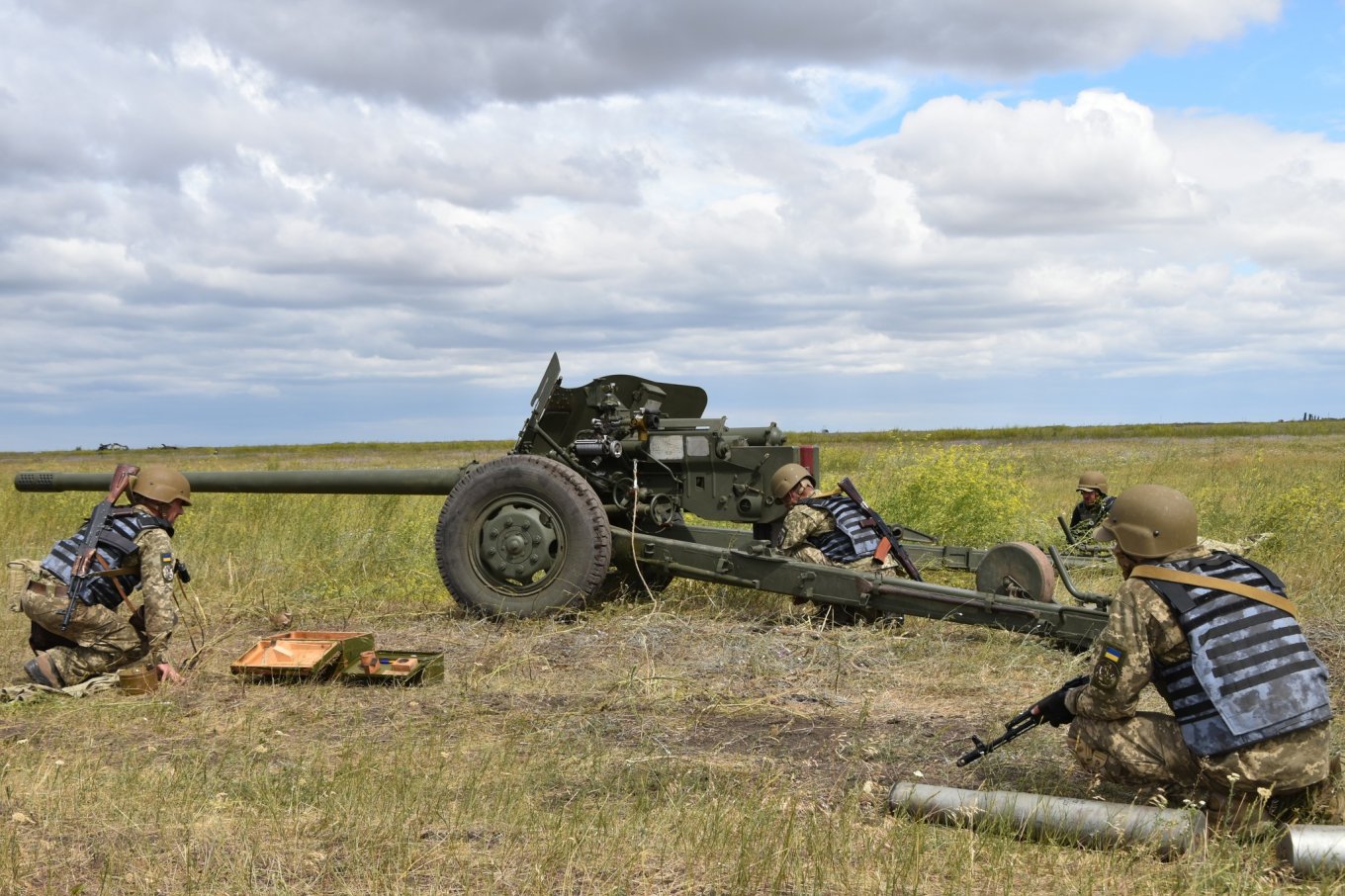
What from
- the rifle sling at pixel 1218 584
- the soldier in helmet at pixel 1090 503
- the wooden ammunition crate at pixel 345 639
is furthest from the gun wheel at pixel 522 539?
the soldier in helmet at pixel 1090 503

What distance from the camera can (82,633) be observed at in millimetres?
6863

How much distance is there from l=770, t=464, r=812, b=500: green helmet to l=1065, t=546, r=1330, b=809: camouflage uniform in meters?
4.10

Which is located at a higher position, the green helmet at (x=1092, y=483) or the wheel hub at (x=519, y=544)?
the green helmet at (x=1092, y=483)

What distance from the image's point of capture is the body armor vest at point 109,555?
682cm

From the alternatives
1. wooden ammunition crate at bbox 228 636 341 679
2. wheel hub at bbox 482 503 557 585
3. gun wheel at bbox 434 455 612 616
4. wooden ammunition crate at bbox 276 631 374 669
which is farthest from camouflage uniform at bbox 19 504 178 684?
wheel hub at bbox 482 503 557 585

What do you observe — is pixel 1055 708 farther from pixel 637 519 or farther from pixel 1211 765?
pixel 637 519

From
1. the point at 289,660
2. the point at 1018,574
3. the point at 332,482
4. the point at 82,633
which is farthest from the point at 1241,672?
the point at 332,482

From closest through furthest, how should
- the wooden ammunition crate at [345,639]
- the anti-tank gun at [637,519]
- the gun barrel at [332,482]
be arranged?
the wooden ammunition crate at [345,639] → the anti-tank gun at [637,519] → the gun barrel at [332,482]

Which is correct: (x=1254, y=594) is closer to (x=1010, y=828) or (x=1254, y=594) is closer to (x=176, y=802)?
(x=1010, y=828)

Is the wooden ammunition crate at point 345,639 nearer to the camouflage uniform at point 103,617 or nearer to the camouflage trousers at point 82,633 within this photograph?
the camouflage uniform at point 103,617

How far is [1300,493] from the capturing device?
39.1 feet

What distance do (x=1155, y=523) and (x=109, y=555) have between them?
556cm

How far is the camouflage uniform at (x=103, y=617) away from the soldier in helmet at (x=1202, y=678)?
4927 mm

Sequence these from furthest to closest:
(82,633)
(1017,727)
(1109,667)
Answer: (82,633)
(1017,727)
(1109,667)
